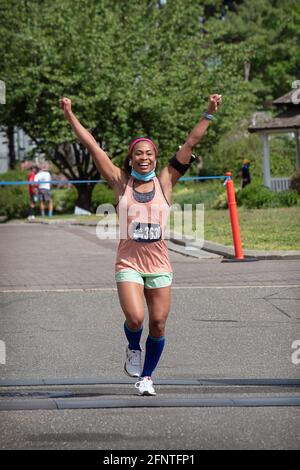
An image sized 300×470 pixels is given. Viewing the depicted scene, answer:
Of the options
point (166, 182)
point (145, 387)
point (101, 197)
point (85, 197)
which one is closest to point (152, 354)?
point (145, 387)

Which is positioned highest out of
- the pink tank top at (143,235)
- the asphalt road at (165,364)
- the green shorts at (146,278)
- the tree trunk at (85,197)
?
the tree trunk at (85,197)

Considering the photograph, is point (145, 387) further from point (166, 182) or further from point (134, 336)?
point (166, 182)

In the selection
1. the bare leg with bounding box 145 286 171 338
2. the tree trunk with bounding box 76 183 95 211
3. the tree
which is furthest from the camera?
the tree trunk with bounding box 76 183 95 211

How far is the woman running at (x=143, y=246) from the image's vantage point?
7.46 metres

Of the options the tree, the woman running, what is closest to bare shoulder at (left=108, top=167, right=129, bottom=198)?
the woman running

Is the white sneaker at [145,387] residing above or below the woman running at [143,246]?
below

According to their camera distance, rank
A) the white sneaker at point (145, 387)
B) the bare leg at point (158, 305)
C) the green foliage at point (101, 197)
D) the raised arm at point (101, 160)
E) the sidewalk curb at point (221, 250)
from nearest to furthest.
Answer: the white sneaker at point (145, 387) → the bare leg at point (158, 305) → the raised arm at point (101, 160) → the sidewalk curb at point (221, 250) → the green foliage at point (101, 197)

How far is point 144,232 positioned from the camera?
7469mm

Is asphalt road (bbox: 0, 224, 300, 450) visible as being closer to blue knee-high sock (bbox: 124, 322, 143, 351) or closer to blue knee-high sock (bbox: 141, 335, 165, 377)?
blue knee-high sock (bbox: 141, 335, 165, 377)

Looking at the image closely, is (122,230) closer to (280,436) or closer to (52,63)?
(280,436)

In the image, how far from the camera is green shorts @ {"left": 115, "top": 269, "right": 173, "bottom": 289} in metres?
7.45

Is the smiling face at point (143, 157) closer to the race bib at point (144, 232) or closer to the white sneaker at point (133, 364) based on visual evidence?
the race bib at point (144, 232)

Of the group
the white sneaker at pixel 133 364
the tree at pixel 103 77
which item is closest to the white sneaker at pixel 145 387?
the white sneaker at pixel 133 364

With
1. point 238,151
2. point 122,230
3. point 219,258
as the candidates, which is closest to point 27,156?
point 238,151
